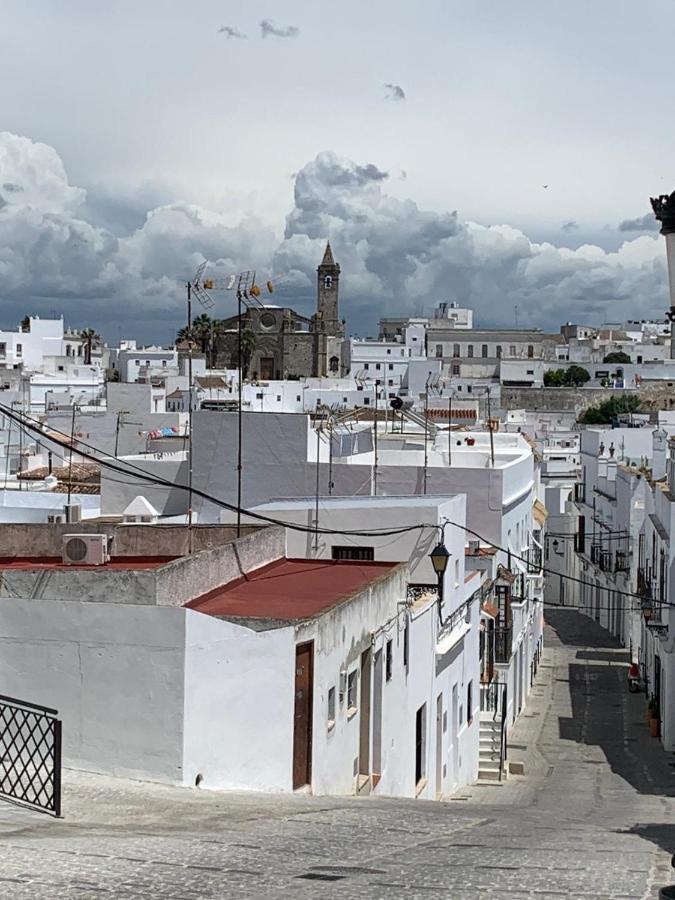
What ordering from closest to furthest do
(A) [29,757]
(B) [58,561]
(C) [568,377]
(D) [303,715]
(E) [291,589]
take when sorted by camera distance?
(A) [29,757] < (D) [303,715] < (E) [291,589] < (B) [58,561] < (C) [568,377]

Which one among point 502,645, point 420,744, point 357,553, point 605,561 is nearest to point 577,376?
point 605,561

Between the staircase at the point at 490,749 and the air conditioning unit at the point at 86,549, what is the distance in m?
12.5

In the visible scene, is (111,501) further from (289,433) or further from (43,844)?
(43,844)

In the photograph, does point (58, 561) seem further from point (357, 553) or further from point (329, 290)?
point (329, 290)

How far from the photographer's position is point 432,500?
69.2 feet

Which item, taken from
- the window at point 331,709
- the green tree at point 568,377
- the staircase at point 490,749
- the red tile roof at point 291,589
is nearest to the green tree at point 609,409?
the green tree at point 568,377

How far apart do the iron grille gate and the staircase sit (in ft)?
50.4

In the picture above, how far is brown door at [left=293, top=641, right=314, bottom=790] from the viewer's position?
12.7m

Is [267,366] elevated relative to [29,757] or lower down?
elevated

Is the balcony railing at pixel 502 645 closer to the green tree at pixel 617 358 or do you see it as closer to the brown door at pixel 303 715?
the brown door at pixel 303 715

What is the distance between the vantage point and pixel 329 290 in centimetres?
15462

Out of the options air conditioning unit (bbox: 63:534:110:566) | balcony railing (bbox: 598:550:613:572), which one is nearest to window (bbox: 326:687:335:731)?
air conditioning unit (bbox: 63:534:110:566)

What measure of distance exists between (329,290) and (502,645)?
127956 millimetres

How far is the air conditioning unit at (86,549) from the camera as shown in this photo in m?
15.4
